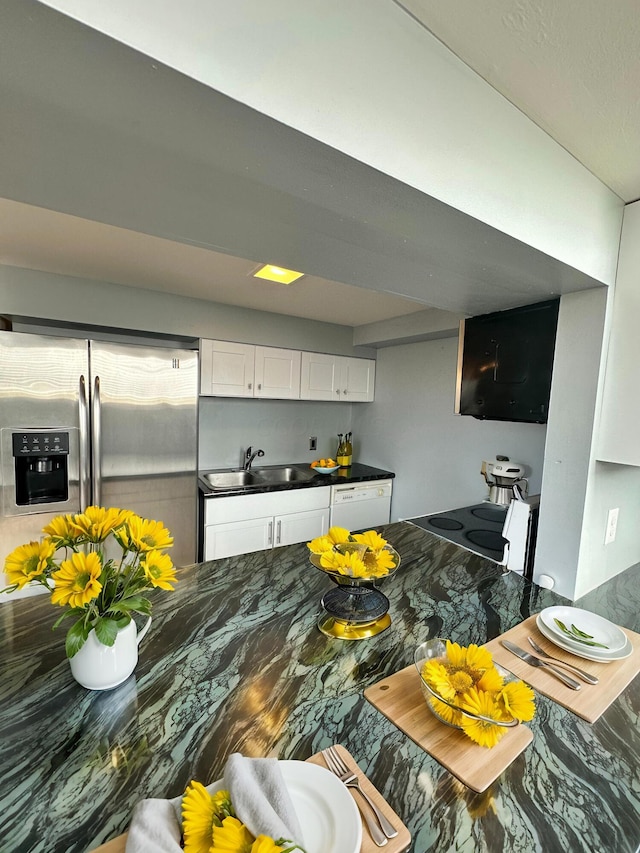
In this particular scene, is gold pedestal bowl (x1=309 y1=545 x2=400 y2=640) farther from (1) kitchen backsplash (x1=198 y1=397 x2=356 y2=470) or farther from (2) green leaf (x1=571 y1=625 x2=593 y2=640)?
(1) kitchen backsplash (x1=198 y1=397 x2=356 y2=470)

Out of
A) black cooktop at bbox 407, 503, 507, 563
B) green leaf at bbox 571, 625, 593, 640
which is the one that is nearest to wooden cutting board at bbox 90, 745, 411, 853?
green leaf at bbox 571, 625, 593, 640

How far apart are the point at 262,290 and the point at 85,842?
2.31m

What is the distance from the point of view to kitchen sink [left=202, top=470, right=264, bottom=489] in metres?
2.99

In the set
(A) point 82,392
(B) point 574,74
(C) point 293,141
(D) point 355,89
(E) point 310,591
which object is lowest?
(E) point 310,591

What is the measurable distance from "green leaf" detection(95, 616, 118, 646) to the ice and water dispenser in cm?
151

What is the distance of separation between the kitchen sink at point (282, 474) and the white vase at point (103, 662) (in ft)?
7.88

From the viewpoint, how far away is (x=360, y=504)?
124 inches

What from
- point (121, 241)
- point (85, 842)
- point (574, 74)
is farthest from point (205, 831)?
point (121, 241)

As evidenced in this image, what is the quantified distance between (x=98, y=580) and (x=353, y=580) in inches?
23.9

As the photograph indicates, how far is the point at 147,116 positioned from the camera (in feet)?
1.79

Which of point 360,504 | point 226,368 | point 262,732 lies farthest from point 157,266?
point 360,504

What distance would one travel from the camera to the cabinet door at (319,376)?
3.10 metres

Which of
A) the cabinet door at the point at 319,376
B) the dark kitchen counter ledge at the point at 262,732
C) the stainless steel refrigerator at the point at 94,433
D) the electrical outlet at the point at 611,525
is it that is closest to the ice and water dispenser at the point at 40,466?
the stainless steel refrigerator at the point at 94,433

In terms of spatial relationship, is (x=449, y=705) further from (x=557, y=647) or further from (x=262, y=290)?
(x=262, y=290)
